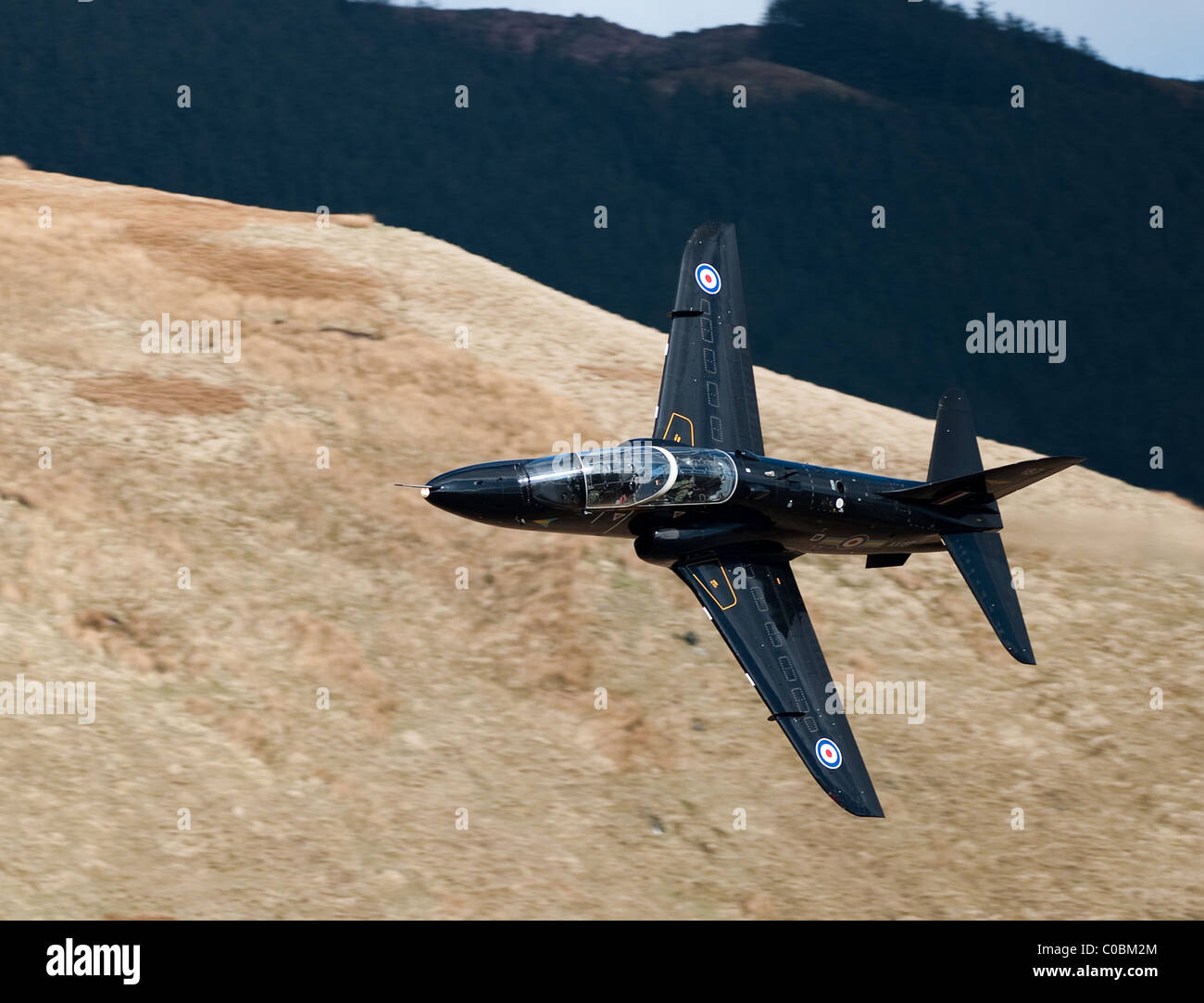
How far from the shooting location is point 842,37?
110312mm

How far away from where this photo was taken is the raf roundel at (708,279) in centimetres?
2261

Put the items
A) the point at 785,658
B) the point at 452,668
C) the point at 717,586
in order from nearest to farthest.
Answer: the point at 785,658 → the point at 717,586 → the point at 452,668

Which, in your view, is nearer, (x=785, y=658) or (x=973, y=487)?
(x=785, y=658)

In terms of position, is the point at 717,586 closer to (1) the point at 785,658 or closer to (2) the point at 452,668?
(1) the point at 785,658

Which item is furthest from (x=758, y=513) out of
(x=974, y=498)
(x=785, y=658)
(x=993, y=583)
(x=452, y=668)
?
(x=452, y=668)

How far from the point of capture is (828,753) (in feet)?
56.0

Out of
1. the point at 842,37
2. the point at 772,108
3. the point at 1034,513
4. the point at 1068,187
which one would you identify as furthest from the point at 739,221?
the point at 1034,513

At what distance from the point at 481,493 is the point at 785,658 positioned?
583 cm

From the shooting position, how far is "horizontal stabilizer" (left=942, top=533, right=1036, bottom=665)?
19.4 m

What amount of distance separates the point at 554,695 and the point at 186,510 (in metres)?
8.80

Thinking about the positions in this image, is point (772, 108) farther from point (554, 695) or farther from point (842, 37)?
point (554, 695)

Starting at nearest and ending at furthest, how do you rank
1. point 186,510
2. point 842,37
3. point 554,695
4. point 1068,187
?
1. point 554,695
2. point 186,510
3. point 1068,187
4. point 842,37

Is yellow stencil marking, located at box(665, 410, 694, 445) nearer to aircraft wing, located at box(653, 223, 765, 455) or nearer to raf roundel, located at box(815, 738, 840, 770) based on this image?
aircraft wing, located at box(653, 223, 765, 455)

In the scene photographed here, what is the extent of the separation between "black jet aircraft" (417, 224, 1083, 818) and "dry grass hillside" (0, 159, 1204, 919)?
2.93 metres
